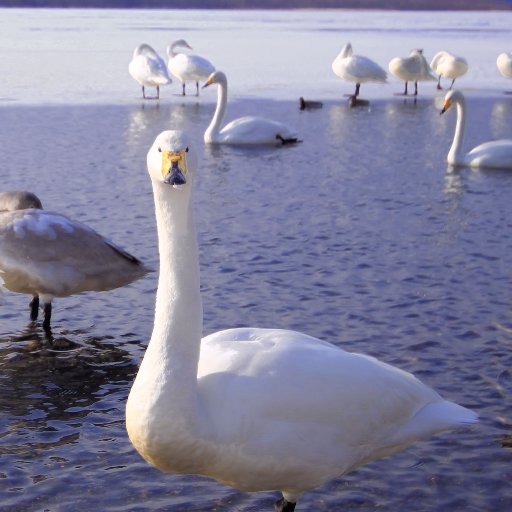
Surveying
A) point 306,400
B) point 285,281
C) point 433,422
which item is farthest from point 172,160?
point 285,281

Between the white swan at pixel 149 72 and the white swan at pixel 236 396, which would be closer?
the white swan at pixel 236 396

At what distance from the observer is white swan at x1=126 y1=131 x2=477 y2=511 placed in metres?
3.42

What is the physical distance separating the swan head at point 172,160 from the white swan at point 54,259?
9.37 ft

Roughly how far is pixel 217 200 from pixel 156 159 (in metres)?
6.65

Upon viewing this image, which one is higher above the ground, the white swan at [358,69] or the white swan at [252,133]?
the white swan at [358,69]

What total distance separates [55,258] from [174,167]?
9.83 ft

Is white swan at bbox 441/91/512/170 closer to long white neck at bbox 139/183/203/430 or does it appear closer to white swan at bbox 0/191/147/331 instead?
white swan at bbox 0/191/147/331

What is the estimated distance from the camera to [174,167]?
329cm

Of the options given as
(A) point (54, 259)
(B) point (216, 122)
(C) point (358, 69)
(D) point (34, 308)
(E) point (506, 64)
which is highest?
(E) point (506, 64)

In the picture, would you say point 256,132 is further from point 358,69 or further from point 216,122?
point 358,69

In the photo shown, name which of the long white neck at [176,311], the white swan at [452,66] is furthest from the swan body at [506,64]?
the long white neck at [176,311]

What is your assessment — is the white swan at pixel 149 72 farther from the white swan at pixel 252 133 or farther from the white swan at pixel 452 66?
the white swan at pixel 452 66

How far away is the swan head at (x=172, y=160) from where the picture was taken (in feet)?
10.8

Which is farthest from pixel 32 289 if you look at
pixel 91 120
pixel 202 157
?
pixel 91 120
